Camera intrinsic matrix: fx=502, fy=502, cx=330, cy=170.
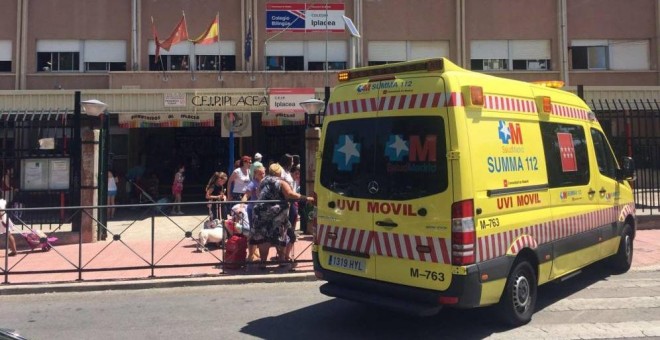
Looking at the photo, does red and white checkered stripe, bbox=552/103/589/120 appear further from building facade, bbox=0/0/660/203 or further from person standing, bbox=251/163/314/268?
building facade, bbox=0/0/660/203

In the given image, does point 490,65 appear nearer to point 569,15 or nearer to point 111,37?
point 569,15

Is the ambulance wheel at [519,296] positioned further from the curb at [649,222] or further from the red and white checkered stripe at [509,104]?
the curb at [649,222]

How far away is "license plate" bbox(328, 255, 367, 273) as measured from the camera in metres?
5.21

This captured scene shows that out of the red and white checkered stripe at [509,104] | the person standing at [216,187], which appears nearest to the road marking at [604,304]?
the red and white checkered stripe at [509,104]

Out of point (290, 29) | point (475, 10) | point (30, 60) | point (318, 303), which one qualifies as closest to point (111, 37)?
point (30, 60)

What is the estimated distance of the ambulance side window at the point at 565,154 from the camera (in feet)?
18.9

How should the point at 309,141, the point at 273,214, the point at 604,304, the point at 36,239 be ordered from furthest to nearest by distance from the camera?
the point at 309,141 → the point at 36,239 → the point at 273,214 → the point at 604,304

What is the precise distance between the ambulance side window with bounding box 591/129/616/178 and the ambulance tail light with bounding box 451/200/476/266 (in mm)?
3281

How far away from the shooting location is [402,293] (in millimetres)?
4906

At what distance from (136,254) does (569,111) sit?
707cm

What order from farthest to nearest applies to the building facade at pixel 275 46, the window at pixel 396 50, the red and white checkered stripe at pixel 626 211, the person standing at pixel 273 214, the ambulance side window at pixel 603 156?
the window at pixel 396 50 → the building facade at pixel 275 46 → the person standing at pixel 273 214 → the red and white checkered stripe at pixel 626 211 → the ambulance side window at pixel 603 156

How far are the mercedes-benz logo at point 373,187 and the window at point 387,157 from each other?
0.05ft

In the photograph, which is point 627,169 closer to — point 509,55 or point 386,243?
point 386,243

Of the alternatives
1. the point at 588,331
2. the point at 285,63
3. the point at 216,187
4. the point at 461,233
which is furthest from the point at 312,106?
the point at 285,63
